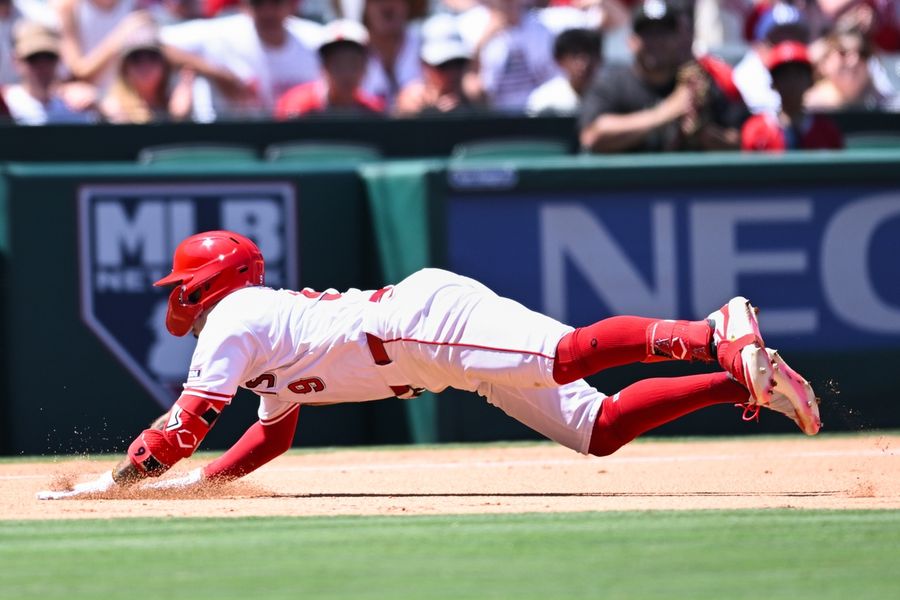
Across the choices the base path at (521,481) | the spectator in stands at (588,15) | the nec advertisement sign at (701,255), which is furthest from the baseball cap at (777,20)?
the base path at (521,481)

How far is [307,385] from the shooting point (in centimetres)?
632

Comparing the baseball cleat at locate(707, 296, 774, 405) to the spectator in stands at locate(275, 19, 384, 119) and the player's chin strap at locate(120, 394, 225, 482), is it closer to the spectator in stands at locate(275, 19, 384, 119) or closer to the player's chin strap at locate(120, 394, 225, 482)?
the player's chin strap at locate(120, 394, 225, 482)

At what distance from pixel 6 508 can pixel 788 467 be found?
142 inches

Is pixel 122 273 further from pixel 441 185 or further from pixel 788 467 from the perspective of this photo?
pixel 788 467

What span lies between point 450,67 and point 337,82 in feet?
2.74

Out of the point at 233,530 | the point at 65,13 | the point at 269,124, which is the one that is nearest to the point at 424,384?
the point at 233,530

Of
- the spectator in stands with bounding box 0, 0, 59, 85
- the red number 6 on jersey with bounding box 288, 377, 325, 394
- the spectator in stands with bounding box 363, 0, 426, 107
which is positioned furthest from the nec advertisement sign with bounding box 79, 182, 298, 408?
the spectator in stands with bounding box 363, 0, 426, 107

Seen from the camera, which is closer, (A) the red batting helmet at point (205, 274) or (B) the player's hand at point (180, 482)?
(A) the red batting helmet at point (205, 274)

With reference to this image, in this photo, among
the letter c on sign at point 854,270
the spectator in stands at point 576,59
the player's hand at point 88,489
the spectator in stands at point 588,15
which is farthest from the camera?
the spectator in stands at point 588,15

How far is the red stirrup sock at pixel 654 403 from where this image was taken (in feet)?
20.5

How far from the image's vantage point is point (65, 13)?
11914 mm

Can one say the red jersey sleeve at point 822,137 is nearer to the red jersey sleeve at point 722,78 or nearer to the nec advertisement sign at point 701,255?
the red jersey sleeve at point 722,78

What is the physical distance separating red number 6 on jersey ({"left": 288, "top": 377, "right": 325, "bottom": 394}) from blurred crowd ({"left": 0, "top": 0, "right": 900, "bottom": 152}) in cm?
413

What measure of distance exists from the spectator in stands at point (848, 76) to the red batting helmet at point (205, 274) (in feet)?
22.9
